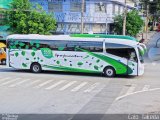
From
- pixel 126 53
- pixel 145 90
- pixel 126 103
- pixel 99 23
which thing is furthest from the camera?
pixel 99 23

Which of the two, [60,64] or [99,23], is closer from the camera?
[60,64]

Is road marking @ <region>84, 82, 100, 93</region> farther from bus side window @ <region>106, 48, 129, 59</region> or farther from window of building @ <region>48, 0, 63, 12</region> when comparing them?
window of building @ <region>48, 0, 63, 12</region>

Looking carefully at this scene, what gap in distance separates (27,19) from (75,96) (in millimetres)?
26192

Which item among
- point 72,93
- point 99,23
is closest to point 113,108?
point 72,93

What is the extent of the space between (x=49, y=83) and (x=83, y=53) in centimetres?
491

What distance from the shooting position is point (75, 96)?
730 inches

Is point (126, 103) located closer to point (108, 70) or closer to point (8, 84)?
point (8, 84)

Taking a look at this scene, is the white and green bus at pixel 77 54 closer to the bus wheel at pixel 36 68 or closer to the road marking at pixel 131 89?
the bus wheel at pixel 36 68

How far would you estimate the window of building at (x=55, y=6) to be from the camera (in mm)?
48188

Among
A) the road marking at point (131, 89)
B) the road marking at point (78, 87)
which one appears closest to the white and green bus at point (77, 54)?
the road marking at point (131, 89)

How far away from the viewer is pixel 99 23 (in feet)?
159

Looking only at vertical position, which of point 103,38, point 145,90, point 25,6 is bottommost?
point 145,90

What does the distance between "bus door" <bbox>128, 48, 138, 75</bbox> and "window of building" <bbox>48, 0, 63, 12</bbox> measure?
23.7 m

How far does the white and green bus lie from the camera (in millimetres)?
25969
